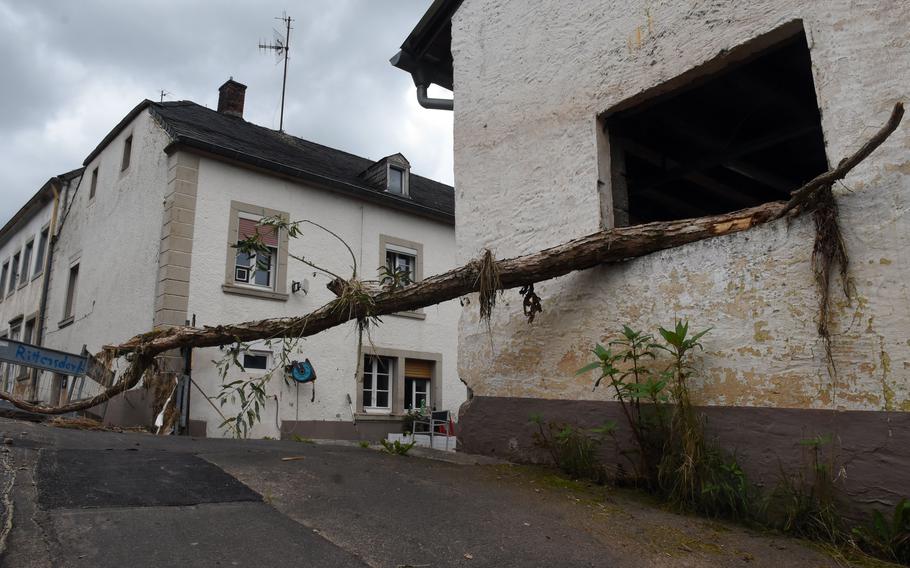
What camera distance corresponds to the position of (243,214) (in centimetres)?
1345

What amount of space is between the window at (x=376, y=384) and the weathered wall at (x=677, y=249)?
348 inches

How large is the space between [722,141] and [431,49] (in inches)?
145

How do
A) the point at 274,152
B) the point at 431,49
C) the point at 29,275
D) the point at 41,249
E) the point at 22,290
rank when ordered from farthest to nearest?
the point at 22,290 < the point at 29,275 < the point at 41,249 < the point at 274,152 < the point at 431,49

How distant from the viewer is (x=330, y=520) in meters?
3.68

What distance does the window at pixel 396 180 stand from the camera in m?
16.7

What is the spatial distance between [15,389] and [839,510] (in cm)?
2008

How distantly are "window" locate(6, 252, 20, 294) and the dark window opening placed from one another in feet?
66.0

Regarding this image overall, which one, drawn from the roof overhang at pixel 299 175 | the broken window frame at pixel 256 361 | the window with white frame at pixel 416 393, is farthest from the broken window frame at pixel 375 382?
the roof overhang at pixel 299 175

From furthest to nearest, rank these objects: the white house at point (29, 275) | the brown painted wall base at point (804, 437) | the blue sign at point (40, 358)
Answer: the white house at point (29, 275), the blue sign at point (40, 358), the brown painted wall base at point (804, 437)

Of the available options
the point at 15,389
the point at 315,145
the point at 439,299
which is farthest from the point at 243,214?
the point at 15,389

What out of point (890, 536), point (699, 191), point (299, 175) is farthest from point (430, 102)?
point (299, 175)

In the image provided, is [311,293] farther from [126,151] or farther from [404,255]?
[126,151]

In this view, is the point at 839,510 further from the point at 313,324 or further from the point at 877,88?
the point at 313,324

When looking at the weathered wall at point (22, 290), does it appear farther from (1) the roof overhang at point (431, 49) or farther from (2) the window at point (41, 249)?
(1) the roof overhang at point (431, 49)
